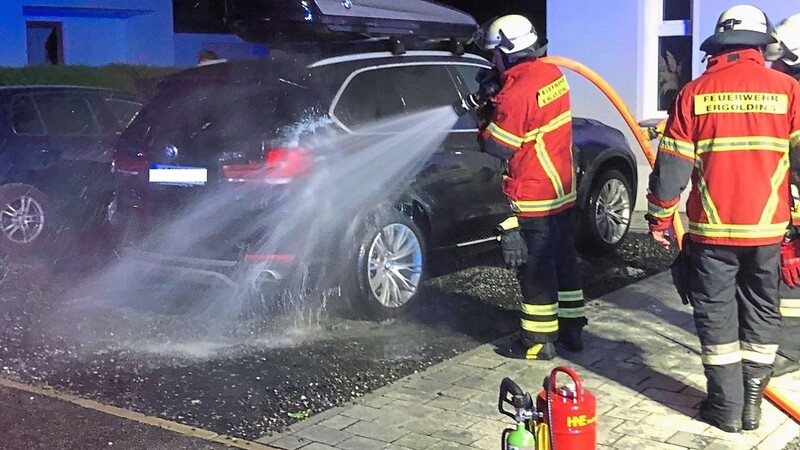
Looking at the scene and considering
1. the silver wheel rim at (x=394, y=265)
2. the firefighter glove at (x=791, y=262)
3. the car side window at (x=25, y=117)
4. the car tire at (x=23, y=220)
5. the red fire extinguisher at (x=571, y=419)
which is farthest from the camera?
the car side window at (x=25, y=117)

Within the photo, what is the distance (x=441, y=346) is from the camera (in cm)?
617

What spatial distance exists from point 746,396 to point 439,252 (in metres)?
2.89

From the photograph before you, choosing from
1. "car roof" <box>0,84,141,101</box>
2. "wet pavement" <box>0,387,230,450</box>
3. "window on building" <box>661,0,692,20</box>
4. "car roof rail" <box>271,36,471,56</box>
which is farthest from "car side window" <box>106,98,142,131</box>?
"window on building" <box>661,0,692,20</box>

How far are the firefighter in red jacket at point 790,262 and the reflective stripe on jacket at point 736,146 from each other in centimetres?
36

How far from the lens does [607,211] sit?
8.80m

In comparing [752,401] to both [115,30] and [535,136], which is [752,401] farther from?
[115,30]

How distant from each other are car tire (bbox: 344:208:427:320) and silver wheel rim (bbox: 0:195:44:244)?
14.1ft

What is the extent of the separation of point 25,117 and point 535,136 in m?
6.06

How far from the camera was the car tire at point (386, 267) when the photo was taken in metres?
6.47

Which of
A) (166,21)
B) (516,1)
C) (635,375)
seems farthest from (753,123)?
(166,21)

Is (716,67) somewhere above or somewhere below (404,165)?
above

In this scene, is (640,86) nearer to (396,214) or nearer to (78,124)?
(396,214)

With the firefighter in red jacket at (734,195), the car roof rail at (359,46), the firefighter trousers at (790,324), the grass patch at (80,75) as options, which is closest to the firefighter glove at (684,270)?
the firefighter in red jacket at (734,195)

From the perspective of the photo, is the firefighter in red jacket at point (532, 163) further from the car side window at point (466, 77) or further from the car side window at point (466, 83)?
the car side window at point (466, 77)
